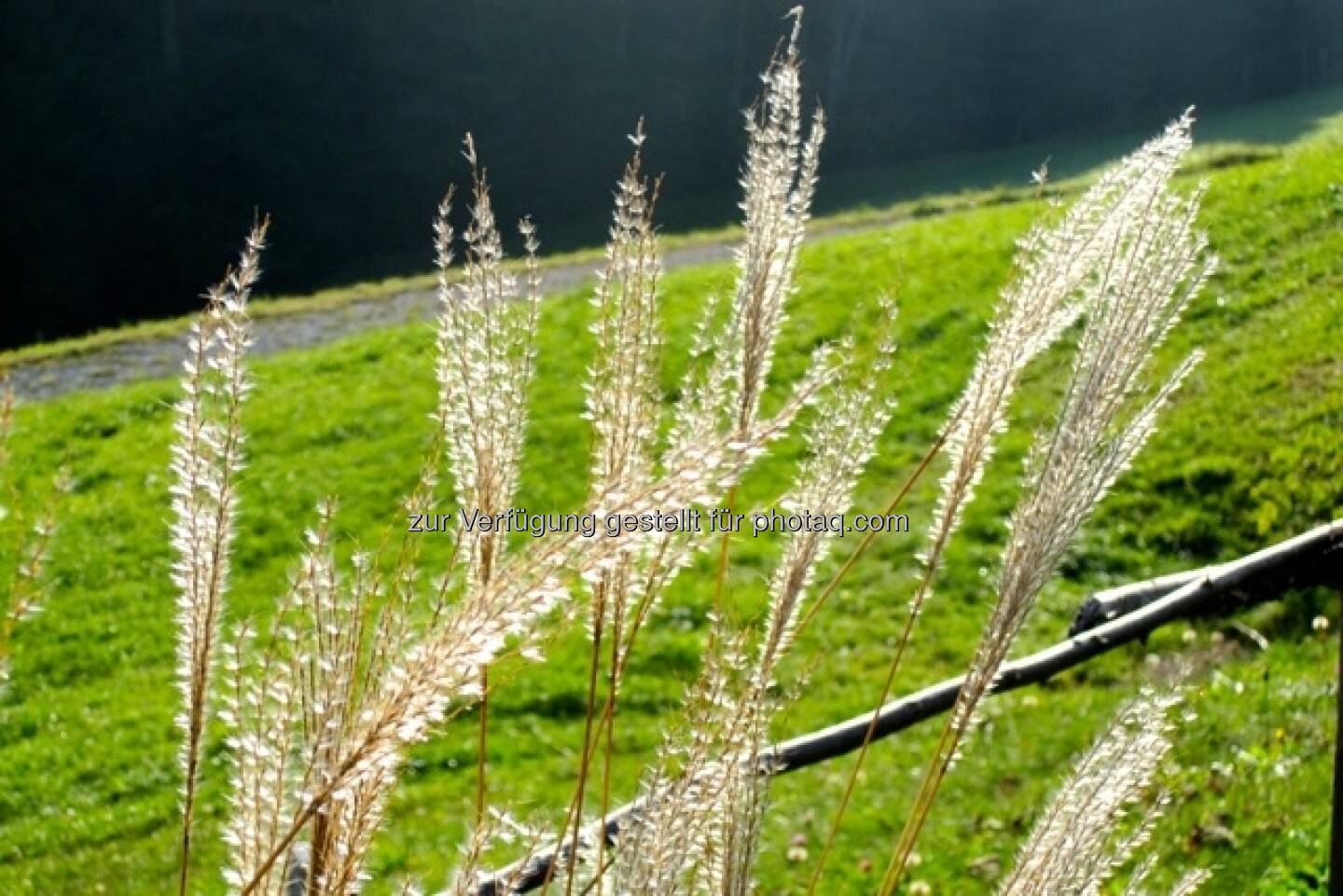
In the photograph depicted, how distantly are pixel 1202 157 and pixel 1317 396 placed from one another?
860 centimetres

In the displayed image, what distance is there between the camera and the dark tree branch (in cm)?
203

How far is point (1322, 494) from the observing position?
8.02 metres

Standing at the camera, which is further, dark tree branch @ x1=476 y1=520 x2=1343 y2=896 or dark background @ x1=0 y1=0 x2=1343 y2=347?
dark background @ x1=0 y1=0 x2=1343 y2=347

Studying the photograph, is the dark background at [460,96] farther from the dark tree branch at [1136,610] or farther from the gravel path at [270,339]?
the dark tree branch at [1136,610]

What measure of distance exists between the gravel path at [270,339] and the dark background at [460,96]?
1368cm

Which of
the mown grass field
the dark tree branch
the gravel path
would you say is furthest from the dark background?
the dark tree branch

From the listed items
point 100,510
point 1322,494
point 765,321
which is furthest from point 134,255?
point 765,321

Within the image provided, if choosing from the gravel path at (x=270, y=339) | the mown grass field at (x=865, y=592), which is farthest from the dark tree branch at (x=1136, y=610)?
the gravel path at (x=270, y=339)

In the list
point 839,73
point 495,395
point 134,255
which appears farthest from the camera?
point 839,73

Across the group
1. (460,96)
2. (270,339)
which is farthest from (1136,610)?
(460,96)

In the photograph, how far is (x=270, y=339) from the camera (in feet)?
55.3

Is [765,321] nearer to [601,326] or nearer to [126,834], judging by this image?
[601,326]

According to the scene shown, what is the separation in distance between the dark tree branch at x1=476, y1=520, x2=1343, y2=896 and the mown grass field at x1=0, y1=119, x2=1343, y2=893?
69 centimetres

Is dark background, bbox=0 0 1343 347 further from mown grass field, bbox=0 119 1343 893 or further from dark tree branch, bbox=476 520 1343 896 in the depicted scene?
dark tree branch, bbox=476 520 1343 896
